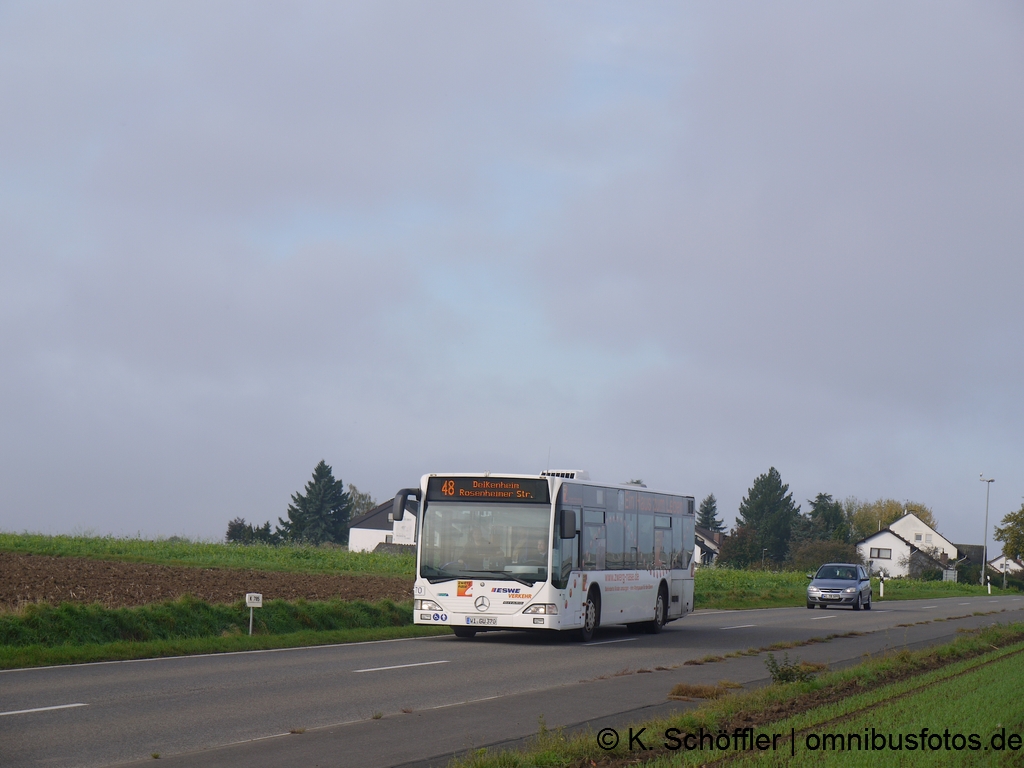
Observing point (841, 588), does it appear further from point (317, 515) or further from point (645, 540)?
point (317, 515)

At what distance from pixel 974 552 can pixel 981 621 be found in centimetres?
17534

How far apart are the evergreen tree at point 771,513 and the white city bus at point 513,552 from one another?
131 meters

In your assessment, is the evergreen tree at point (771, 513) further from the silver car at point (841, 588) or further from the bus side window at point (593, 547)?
the bus side window at point (593, 547)

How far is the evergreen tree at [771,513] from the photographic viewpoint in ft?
488

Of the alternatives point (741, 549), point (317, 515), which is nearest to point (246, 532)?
point (317, 515)

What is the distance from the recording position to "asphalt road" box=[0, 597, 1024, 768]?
9109mm

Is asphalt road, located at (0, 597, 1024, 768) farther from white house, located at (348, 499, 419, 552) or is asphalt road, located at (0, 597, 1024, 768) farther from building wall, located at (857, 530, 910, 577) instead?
building wall, located at (857, 530, 910, 577)

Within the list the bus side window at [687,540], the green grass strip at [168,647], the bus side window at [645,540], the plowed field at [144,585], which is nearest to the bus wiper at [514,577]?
the green grass strip at [168,647]

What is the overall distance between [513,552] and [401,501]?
2167 millimetres

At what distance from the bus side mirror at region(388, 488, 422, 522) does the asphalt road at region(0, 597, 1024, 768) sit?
88.4 inches

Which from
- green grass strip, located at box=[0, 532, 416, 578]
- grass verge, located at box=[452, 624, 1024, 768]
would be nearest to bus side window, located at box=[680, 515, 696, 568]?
grass verge, located at box=[452, 624, 1024, 768]

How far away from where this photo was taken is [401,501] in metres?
19.2

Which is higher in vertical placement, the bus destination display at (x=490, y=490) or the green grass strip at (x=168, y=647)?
the bus destination display at (x=490, y=490)

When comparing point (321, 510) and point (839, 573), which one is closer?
point (839, 573)
